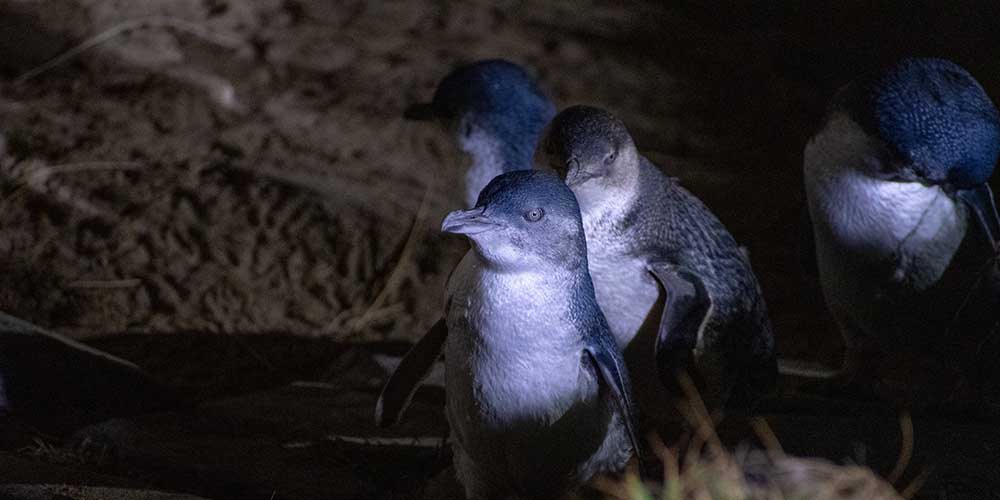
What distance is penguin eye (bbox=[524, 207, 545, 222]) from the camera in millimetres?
2705

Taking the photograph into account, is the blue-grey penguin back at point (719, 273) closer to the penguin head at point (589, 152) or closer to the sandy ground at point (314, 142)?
the penguin head at point (589, 152)

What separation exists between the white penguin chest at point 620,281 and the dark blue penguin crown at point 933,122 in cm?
89

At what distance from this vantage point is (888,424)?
3.66 m

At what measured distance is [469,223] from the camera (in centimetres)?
265

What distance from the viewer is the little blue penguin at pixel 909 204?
142 inches

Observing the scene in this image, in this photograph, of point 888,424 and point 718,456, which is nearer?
point 718,456

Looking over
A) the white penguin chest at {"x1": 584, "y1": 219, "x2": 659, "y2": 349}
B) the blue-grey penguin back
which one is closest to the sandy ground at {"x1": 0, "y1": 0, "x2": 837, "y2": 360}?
the blue-grey penguin back

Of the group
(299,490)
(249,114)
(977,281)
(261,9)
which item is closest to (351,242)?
(249,114)

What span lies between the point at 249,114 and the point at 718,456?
3.69 meters

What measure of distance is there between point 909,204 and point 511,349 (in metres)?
1.62

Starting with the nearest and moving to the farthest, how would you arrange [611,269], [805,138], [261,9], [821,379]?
[611,269] → [821,379] → [805,138] → [261,9]

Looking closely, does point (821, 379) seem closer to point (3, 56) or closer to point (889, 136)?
point (889, 136)

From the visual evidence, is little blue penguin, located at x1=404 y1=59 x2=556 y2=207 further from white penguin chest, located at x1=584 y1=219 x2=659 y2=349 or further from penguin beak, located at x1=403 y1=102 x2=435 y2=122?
white penguin chest, located at x1=584 y1=219 x2=659 y2=349

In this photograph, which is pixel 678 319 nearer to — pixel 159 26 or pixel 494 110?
pixel 494 110
